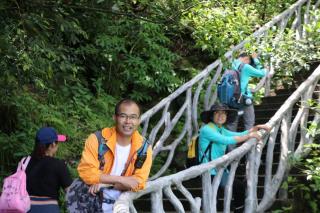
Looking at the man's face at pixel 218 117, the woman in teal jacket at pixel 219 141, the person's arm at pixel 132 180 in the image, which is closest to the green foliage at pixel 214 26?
the man's face at pixel 218 117

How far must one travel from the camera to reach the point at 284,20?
9898mm

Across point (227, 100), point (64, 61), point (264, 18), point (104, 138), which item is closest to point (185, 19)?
point (227, 100)

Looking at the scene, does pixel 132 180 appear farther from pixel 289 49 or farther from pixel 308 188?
pixel 289 49

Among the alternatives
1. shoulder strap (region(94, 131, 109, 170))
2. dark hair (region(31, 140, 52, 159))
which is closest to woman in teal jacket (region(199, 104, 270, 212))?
dark hair (region(31, 140, 52, 159))

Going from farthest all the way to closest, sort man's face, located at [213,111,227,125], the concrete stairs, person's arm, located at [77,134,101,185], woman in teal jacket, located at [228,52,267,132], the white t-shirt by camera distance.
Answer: woman in teal jacket, located at [228,52,267,132] → the concrete stairs → man's face, located at [213,111,227,125] → the white t-shirt → person's arm, located at [77,134,101,185]

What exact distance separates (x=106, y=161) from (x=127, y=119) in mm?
333

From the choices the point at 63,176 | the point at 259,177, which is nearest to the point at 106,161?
the point at 63,176

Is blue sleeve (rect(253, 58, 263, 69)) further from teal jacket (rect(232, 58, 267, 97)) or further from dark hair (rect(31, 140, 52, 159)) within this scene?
dark hair (rect(31, 140, 52, 159))

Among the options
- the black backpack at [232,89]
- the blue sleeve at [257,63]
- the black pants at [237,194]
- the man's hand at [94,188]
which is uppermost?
the blue sleeve at [257,63]

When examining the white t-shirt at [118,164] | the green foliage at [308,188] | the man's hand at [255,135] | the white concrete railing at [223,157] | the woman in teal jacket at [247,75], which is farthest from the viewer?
the woman in teal jacket at [247,75]

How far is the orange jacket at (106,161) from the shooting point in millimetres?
4008

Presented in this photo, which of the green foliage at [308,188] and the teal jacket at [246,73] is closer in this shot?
the green foliage at [308,188]

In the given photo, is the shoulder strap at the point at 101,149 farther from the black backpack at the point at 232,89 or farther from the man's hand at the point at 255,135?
the black backpack at the point at 232,89

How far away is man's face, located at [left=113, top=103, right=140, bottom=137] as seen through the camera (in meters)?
4.09
